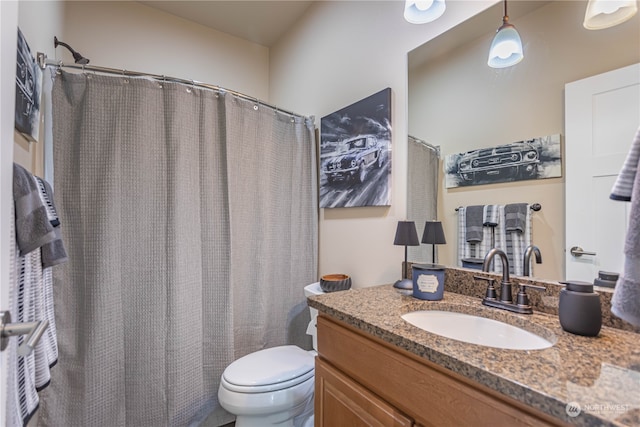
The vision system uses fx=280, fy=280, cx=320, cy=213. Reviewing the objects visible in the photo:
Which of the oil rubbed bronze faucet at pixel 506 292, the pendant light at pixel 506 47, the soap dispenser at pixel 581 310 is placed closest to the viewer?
the soap dispenser at pixel 581 310

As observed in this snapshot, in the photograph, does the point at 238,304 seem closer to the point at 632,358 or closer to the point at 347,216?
the point at 347,216

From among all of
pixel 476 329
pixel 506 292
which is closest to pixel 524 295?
pixel 506 292

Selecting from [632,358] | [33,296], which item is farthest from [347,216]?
[33,296]

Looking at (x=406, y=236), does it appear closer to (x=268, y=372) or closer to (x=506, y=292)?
(x=506, y=292)

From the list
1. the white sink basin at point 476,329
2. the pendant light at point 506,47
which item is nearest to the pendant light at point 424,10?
the pendant light at point 506,47

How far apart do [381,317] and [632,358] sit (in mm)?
564

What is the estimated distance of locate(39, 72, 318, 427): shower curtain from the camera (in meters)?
1.30

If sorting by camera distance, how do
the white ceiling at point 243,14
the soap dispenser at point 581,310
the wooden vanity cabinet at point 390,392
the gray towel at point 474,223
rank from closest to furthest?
the wooden vanity cabinet at point 390,392 < the soap dispenser at point 581,310 < the gray towel at point 474,223 < the white ceiling at point 243,14

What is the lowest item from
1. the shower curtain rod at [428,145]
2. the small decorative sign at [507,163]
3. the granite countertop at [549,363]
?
the granite countertop at [549,363]

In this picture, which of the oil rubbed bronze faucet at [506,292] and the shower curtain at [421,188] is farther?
the shower curtain at [421,188]

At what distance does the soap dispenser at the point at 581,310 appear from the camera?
0.73 metres

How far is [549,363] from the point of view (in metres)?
0.60

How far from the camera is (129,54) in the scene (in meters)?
2.11

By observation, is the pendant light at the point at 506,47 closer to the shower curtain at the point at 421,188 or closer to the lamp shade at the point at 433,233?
the shower curtain at the point at 421,188
